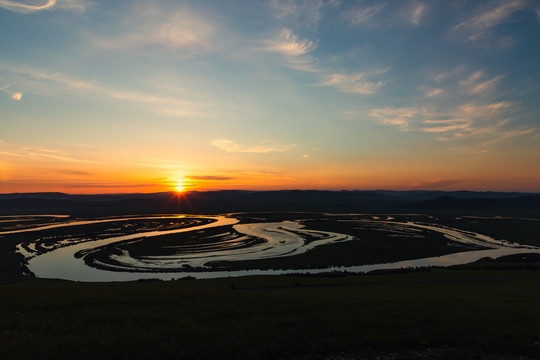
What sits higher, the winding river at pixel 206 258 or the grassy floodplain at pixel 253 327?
the grassy floodplain at pixel 253 327

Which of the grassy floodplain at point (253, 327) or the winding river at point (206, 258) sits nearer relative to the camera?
the grassy floodplain at point (253, 327)

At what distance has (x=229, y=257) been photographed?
70125 millimetres

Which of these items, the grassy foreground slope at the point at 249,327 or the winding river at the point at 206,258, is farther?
the winding river at the point at 206,258

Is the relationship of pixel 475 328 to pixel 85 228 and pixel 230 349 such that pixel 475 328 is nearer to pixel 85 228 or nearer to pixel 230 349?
pixel 230 349

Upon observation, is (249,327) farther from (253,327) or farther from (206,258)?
(206,258)

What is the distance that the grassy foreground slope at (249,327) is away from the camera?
40.6 feet

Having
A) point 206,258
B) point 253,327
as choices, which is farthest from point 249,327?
point 206,258

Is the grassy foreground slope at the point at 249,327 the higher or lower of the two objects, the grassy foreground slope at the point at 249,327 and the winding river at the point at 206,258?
the higher

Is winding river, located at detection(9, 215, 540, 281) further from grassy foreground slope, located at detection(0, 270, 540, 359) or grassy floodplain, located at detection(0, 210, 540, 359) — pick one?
grassy foreground slope, located at detection(0, 270, 540, 359)

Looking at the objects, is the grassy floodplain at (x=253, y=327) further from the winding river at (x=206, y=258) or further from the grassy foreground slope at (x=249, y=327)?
the winding river at (x=206, y=258)

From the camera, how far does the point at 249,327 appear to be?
14961 millimetres

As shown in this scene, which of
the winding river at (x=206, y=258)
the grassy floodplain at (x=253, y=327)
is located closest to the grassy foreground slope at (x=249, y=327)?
the grassy floodplain at (x=253, y=327)

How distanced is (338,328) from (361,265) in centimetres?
5271

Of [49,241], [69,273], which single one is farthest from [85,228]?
[69,273]
